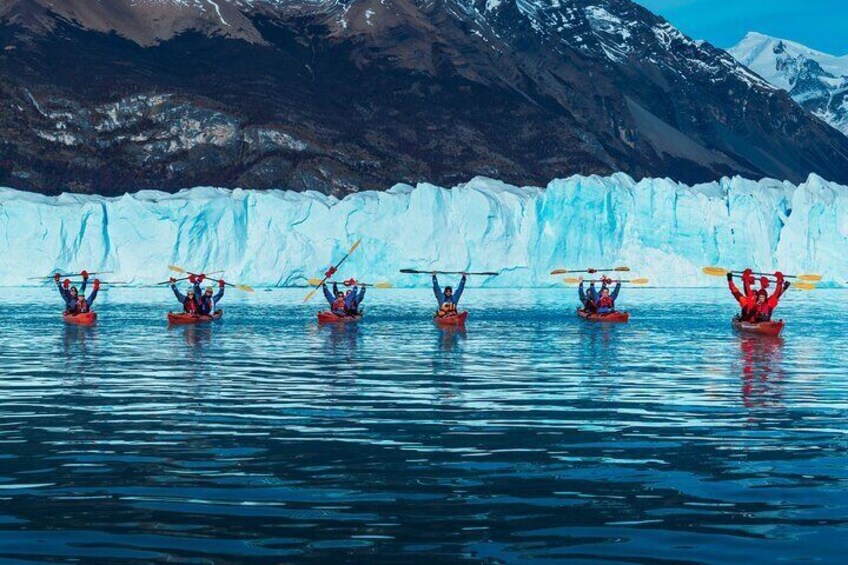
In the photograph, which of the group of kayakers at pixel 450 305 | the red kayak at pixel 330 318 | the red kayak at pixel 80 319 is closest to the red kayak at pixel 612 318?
the group of kayakers at pixel 450 305

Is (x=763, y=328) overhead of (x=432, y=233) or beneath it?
beneath

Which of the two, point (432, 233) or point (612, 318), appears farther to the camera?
point (432, 233)

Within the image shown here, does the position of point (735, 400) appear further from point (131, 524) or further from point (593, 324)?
point (593, 324)

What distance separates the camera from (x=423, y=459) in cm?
1306

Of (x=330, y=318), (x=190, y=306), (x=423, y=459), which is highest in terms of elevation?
(x=190, y=306)

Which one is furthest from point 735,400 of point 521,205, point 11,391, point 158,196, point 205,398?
point 158,196

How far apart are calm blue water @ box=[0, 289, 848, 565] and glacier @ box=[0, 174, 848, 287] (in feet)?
162

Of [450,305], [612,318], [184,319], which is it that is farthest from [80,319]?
[612,318]

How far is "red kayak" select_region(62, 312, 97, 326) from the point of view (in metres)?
43.0

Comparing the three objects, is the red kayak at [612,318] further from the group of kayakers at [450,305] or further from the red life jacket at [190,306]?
the red life jacket at [190,306]

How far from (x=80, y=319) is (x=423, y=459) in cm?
3215

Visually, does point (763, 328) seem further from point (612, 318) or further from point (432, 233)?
point (432, 233)

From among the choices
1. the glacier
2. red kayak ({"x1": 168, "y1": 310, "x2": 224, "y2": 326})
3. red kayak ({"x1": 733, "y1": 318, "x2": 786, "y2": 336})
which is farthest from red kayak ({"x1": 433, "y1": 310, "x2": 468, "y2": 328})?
the glacier

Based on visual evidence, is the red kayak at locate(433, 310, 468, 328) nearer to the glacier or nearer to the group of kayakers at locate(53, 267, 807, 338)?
the group of kayakers at locate(53, 267, 807, 338)
